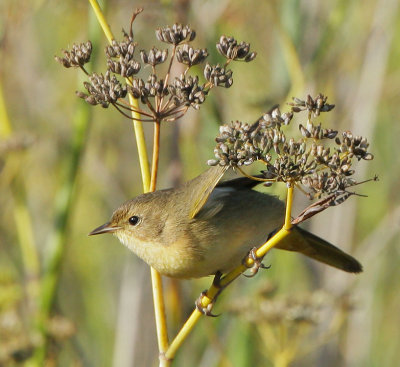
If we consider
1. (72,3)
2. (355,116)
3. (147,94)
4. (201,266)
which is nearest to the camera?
(147,94)

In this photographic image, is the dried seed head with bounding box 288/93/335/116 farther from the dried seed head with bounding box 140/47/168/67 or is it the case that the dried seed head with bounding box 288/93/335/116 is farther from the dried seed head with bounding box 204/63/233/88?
the dried seed head with bounding box 140/47/168/67

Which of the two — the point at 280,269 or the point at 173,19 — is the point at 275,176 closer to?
the point at 173,19

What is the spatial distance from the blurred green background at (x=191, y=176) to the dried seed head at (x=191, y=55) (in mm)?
1111

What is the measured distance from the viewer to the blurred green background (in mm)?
3314

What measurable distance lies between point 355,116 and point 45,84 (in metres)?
2.19

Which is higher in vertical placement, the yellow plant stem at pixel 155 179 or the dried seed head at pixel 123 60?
the dried seed head at pixel 123 60

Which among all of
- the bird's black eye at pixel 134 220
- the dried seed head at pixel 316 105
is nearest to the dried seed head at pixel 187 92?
the dried seed head at pixel 316 105

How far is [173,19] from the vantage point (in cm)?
343

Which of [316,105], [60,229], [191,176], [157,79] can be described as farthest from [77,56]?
[191,176]

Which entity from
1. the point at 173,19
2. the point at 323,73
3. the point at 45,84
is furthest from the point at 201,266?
the point at 45,84

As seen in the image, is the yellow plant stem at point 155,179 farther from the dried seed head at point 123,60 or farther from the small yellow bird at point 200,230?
the small yellow bird at point 200,230

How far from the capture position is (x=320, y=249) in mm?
2824

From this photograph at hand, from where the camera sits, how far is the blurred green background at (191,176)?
331cm

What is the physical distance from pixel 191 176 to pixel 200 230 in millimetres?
1665
